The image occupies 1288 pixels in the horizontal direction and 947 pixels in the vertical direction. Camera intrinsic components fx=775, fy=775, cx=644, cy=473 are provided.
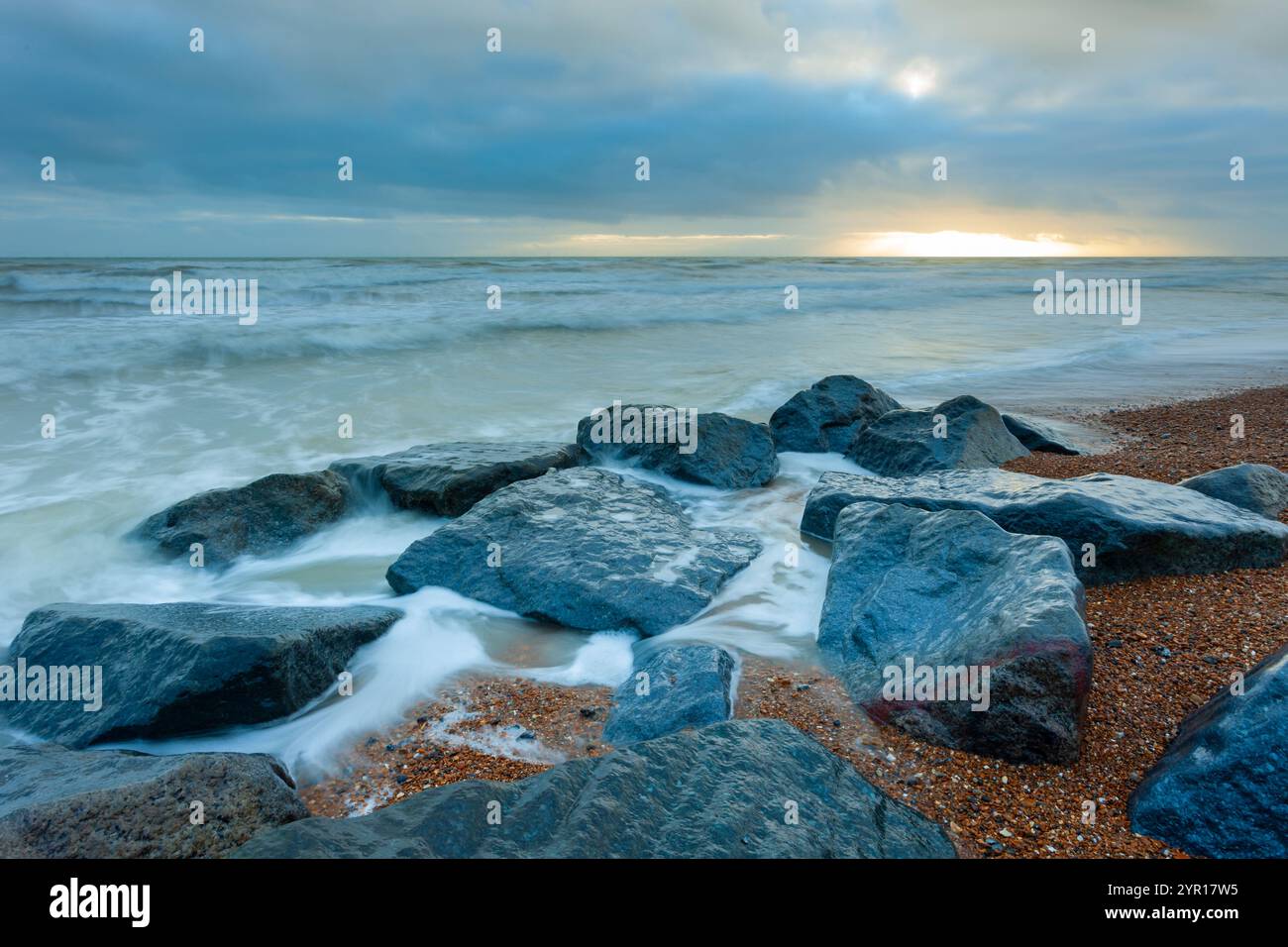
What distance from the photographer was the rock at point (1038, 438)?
802 centimetres

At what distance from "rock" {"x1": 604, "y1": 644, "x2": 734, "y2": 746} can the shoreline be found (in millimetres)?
108

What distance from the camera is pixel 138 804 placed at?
2.72 metres

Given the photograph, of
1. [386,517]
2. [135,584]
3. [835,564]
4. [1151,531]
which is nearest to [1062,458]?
[1151,531]

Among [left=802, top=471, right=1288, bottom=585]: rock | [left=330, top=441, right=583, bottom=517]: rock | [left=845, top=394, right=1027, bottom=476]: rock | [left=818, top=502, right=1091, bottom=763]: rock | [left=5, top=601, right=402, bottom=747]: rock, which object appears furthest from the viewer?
[left=845, top=394, right=1027, bottom=476]: rock

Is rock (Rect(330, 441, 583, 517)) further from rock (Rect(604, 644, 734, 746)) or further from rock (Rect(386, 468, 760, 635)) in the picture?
A: rock (Rect(604, 644, 734, 746))

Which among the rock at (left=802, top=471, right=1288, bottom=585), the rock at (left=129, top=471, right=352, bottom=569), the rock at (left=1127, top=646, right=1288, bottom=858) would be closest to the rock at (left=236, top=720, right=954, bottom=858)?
the rock at (left=1127, top=646, right=1288, bottom=858)

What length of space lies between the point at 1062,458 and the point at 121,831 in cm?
774

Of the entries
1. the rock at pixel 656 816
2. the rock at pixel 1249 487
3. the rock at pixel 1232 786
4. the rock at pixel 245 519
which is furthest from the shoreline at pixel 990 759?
the rock at pixel 245 519

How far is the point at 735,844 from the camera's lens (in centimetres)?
245

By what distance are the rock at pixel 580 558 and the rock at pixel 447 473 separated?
0.76 meters

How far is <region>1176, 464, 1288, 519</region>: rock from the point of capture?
507cm

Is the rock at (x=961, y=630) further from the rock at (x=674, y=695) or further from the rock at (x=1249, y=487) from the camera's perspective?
the rock at (x=1249, y=487)

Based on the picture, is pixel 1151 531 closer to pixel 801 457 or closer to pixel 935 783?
pixel 935 783
